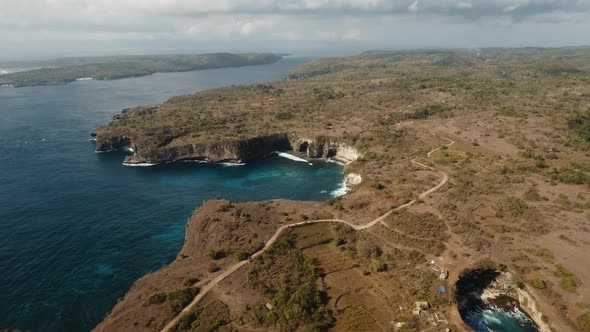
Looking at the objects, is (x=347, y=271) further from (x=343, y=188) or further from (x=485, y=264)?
(x=343, y=188)

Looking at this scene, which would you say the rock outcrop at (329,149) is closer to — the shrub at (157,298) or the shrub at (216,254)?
the shrub at (216,254)

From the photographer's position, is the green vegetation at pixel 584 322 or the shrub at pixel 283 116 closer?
the green vegetation at pixel 584 322

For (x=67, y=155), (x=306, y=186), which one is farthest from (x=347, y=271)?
(x=67, y=155)

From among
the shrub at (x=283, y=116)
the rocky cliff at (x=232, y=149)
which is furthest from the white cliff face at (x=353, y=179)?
the shrub at (x=283, y=116)

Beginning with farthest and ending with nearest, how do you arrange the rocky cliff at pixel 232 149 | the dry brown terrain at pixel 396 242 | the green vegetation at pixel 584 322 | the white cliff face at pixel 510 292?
1. the rocky cliff at pixel 232 149
2. the white cliff face at pixel 510 292
3. the dry brown terrain at pixel 396 242
4. the green vegetation at pixel 584 322

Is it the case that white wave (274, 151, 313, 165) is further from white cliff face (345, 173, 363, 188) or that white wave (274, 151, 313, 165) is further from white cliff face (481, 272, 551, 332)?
white cliff face (481, 272, 551, 332)

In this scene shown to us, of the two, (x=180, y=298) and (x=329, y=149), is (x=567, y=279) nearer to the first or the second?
(x=180, y=298)

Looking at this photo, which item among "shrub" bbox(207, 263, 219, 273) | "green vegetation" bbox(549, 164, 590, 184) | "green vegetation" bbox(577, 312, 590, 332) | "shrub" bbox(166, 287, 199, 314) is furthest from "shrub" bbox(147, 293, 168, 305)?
"green vegetation" bbox(549, 164, 590, 184)
